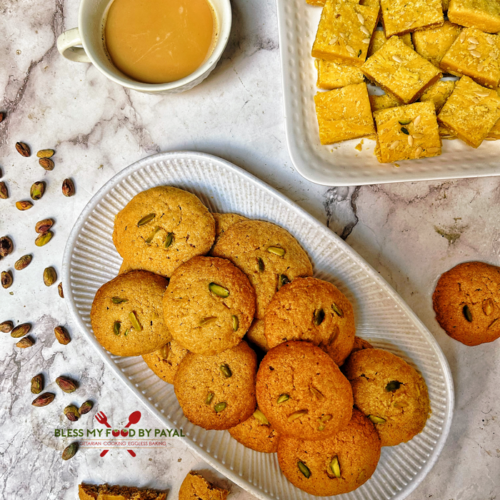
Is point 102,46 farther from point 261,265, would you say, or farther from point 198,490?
point 198,490

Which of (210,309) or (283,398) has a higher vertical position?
(210,309)

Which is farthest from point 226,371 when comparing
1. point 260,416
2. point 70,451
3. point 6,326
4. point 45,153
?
point 45,153

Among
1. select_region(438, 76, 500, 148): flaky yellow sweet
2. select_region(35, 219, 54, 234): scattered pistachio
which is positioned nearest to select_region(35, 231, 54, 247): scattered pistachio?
select_region(35, 219, 54, 234): scattered pistachio

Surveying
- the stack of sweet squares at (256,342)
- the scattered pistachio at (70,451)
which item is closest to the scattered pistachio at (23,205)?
the stack of sweet squares at (256,342)

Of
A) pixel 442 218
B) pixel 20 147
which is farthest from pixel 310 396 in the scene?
pixel 20 147

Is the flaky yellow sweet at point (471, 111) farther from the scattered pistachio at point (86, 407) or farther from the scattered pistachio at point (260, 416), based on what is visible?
the scattered pistachio at point (86, 407)

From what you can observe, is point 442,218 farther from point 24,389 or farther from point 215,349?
point 24,389
